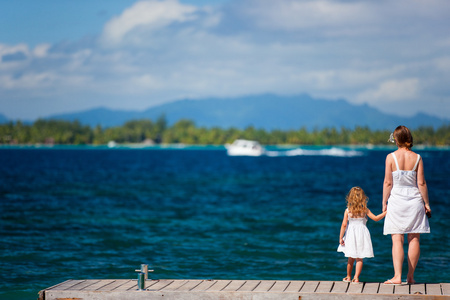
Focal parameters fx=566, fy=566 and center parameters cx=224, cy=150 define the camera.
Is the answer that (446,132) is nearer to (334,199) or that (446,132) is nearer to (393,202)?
(334,199)

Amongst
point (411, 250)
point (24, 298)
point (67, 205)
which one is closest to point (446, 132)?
point (411, 250)

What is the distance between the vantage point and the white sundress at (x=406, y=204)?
9891 millimetres

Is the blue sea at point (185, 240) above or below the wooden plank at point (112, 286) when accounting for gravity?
below

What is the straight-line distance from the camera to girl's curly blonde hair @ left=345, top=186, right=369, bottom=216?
10.4 meters

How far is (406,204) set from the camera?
9914 millimetres

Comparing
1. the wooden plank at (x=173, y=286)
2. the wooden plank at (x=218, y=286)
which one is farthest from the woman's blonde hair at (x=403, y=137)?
the wooden plank at (x=173, y=286)

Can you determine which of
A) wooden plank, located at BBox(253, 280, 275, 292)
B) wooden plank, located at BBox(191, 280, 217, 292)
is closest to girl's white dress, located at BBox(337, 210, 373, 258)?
wooden plank, located at BBox(253, 280, 275, 292)

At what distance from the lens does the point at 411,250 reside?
10.3 meters

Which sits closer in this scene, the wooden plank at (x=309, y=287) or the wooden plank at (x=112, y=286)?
the wooden plank at (x=309, y=287)

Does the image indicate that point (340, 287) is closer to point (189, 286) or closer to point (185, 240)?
point (189, 286)

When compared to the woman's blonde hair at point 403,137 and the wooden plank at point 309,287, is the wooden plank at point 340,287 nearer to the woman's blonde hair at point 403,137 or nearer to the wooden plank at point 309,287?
the wooden plank at point 309,287

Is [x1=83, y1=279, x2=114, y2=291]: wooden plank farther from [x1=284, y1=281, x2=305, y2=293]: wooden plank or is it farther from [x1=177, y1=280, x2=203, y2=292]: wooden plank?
[x1=284, y1=281, x2=305, y2=293]: wooden plank

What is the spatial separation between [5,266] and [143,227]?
34.7 ft

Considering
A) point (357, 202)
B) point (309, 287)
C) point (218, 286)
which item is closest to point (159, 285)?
point (218, 286)
